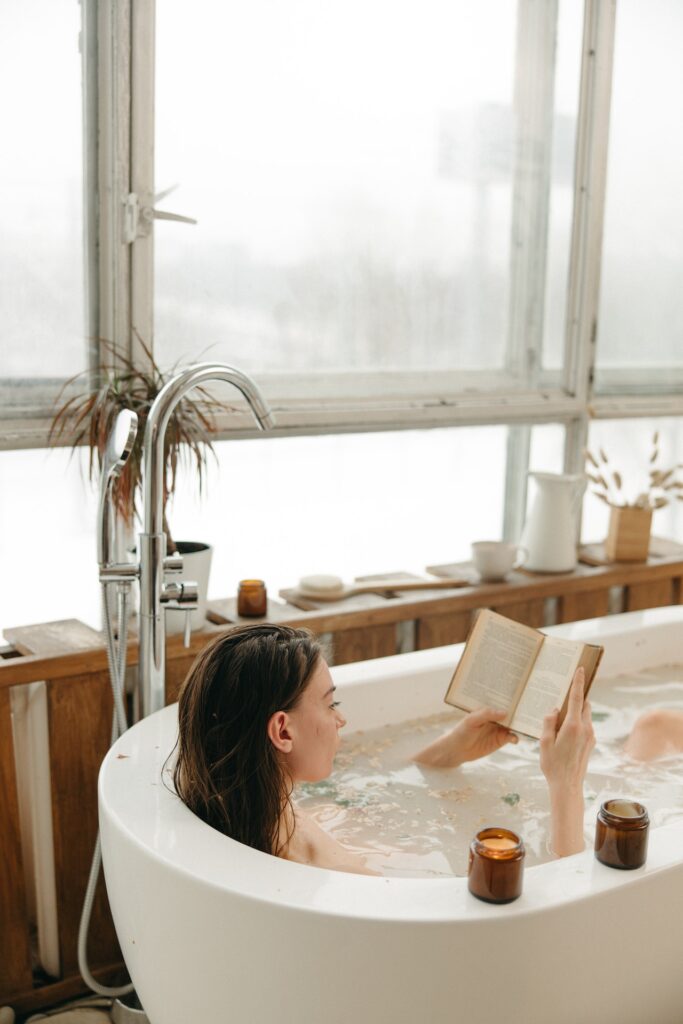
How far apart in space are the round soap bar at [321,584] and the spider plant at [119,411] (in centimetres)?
41

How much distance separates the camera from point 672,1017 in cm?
165

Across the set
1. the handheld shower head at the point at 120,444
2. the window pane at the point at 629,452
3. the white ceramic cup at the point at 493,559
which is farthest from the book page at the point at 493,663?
the window pane at the point at 629,452

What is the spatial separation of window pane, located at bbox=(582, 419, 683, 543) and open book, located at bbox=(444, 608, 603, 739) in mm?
1217

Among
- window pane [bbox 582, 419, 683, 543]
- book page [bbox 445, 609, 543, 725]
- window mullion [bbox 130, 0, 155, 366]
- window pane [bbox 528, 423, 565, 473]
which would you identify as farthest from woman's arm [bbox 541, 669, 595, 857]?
window pane [bbox 582, 419, 683, 543]

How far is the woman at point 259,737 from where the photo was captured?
65.2 inches

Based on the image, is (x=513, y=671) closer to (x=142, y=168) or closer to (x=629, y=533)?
(x=629, y=533)

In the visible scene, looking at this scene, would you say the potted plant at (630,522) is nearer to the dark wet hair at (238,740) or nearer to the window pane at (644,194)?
the window pane at (644,194)

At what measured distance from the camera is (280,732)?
1.67 meters

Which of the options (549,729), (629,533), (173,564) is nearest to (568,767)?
(549,729)

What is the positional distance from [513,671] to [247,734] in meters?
0.64

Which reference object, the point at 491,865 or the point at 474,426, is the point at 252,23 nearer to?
the point at 474,426

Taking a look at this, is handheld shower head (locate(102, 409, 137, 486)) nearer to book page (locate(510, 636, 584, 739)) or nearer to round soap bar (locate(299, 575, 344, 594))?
round soap bar (locate(299, 575, 344, 594))

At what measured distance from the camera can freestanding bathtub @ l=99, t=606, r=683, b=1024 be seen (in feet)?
4.66

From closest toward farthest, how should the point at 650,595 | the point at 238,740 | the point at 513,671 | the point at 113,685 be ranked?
the point at 238,740, the point at 113,685, the point at 513,671, the point at 650,595
